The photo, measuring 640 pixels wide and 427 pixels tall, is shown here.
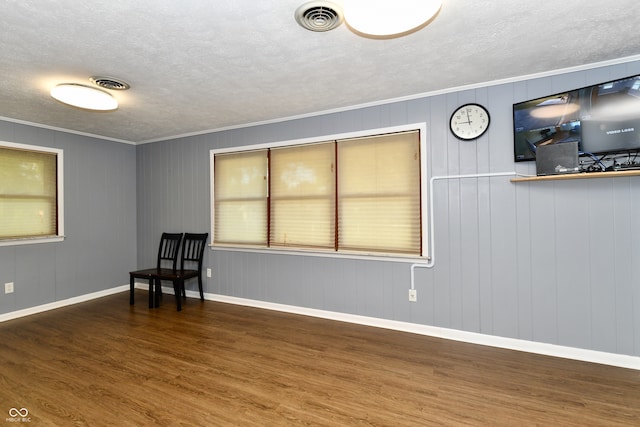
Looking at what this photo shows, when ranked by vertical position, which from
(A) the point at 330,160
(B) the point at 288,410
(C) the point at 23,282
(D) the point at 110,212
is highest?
(A) the point at 330,160

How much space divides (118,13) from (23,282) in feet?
12.2

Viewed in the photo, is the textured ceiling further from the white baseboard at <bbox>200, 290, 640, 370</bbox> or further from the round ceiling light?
the white baseboard at <bbox>200, 290, 640, 370</bbox>

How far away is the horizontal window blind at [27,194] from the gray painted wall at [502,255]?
309 cm

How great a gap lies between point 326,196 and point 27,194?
3687 millimetres

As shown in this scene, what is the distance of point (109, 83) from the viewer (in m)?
2.76

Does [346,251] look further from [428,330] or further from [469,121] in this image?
[469,121]

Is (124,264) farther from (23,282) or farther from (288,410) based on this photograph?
(288,410)

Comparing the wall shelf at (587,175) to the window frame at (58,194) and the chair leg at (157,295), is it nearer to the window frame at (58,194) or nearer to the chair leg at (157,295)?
the chair leg at (157,295)

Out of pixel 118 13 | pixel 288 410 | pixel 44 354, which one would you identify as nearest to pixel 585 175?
pixel 288 410

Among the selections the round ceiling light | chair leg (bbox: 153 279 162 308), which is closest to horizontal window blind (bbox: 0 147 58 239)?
chair leg (bbox: 153 279 162 308)

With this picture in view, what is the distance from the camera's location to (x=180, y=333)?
10.7 ft

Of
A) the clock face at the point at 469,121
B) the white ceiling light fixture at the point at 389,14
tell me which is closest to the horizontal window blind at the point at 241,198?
the clock face at the point at 469,121

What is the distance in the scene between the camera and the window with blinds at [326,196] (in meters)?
3.30

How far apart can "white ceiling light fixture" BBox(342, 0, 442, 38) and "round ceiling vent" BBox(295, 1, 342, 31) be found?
0.18 metres
